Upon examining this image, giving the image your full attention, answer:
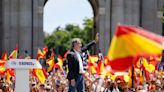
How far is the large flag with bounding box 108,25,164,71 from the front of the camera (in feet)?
23.4

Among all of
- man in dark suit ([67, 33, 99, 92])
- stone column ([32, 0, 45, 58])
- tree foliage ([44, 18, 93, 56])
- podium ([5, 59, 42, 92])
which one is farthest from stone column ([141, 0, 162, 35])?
tree foliage ([44, 18, 93, 56])

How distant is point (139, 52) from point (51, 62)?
60.6 ft

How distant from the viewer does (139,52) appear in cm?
711

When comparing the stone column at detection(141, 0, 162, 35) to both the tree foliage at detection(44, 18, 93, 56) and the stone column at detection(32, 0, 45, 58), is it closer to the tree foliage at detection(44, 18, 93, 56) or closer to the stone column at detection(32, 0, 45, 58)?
the stone column at detection(32, 0, 45, 58)

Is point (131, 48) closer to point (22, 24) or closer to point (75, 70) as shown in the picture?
point (75, 70)

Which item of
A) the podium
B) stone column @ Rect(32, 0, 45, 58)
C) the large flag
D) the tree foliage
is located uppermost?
the large flag

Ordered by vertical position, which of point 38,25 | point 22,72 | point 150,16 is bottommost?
point 38,25

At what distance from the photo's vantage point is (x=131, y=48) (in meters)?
7.12

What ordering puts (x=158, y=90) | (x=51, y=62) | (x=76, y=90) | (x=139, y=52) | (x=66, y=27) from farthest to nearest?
1. (x=66, y=27)
2. (x=51, y=62)
3. (x=158, y=90)
4. (x=76, y=90)
5. (x=139, y=52)

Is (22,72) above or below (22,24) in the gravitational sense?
above

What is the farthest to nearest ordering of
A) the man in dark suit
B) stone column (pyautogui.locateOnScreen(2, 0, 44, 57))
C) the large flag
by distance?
1. stone column (pyautogui.locateOnScreen(2, 0, 44, 57))
2. the man in dark suit
3. the large flag

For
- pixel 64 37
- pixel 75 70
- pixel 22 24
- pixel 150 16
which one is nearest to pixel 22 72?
pixel 75 70

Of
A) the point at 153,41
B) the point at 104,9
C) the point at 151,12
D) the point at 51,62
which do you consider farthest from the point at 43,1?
the point at 153,41

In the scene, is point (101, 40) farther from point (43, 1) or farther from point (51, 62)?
point (51, 62)
